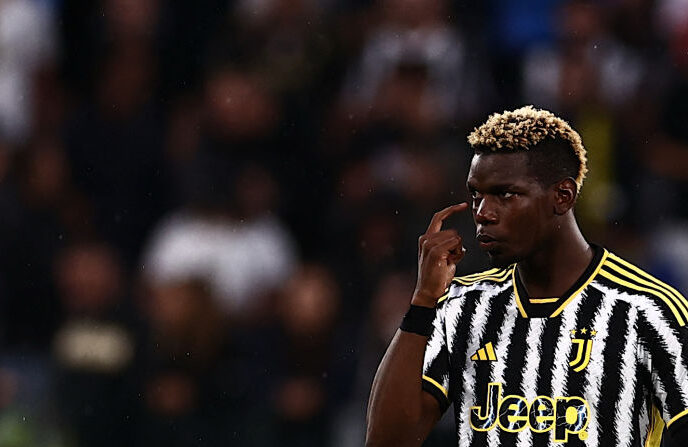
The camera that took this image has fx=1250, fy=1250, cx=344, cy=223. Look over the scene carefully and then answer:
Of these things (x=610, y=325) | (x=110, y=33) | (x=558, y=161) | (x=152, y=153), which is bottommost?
(x=610, y=325)

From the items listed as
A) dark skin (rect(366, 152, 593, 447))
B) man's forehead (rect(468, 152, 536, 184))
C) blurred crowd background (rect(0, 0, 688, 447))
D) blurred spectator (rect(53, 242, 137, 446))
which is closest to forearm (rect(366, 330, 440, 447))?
dark skin (rect(366, 152, 593, 447))

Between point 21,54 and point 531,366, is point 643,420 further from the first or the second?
point 21,54

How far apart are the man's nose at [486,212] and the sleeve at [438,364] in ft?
1.03

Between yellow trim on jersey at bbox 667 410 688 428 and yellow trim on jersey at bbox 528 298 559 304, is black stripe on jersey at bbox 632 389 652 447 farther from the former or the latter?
yellow trim on jersey at bbox 528 298 559 304

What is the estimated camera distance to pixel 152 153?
5824 millimetres

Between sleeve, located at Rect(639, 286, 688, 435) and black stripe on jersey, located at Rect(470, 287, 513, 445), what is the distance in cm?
34

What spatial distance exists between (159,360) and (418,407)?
2.62 meters

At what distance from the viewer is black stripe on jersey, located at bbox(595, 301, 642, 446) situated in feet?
9.30

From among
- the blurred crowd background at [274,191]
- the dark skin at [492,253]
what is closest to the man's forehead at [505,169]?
the dark skin at [492,253]

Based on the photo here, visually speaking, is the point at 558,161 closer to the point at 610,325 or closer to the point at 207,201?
the point at 610,325

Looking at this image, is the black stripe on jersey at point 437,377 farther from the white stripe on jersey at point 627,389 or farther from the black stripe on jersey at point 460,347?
the white stripe on jersey at point 627,389

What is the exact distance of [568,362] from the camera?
2.91 metres

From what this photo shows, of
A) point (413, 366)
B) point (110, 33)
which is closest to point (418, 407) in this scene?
point (413, 366)

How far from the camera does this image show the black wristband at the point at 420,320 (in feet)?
9.70
